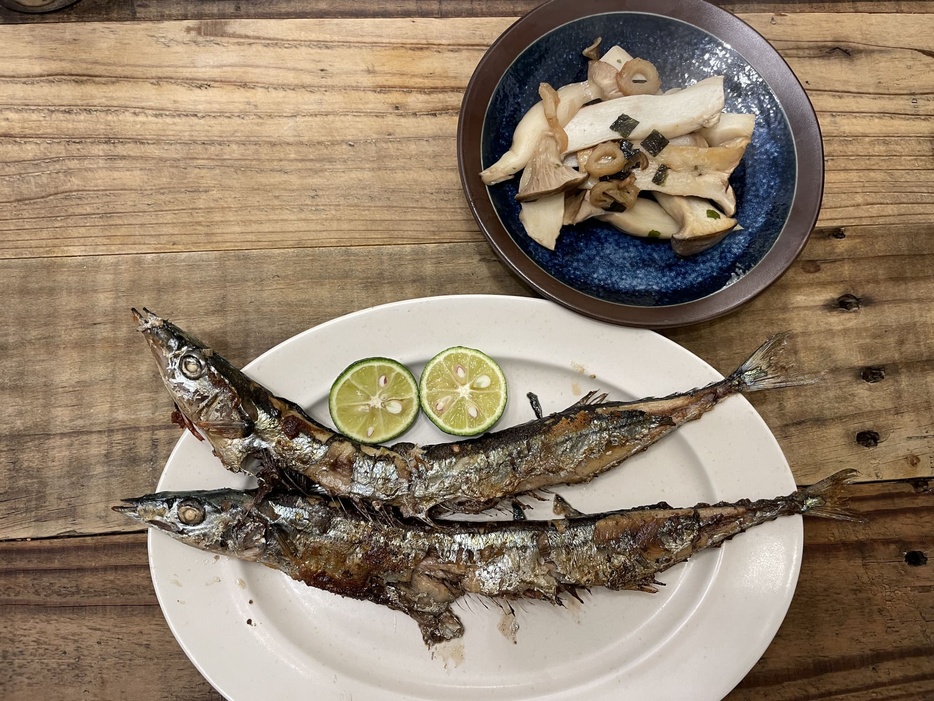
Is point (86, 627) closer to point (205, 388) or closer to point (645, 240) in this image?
point (205, 388)

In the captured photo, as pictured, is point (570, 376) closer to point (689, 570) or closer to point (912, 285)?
point (689, 570)

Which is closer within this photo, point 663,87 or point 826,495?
point 826,495

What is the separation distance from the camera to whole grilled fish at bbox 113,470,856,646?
2.20 metres

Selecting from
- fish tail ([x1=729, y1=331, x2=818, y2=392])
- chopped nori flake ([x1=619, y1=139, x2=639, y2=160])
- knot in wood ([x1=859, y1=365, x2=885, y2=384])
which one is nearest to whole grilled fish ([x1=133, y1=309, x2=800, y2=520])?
fish tail ([x1=729, y1=331, x2=818, y2=392])

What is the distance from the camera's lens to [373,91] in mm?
2646

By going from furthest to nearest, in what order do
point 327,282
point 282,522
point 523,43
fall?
point 327,282, point 523,43, point 282,522

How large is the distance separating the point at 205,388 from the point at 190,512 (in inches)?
16.1

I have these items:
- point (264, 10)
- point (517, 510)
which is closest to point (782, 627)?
point (517, 510)

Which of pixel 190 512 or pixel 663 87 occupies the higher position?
pixel 663 87

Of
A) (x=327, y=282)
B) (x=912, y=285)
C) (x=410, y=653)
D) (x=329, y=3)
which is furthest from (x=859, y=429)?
(x=329, y=3)

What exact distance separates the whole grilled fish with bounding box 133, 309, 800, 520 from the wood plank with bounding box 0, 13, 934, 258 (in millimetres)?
597

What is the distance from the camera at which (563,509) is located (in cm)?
236

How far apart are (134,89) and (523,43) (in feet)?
5.07

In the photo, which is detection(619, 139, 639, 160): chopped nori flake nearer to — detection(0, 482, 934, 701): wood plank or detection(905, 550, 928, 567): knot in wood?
detection(0, 482, 934, 701): wood plank
